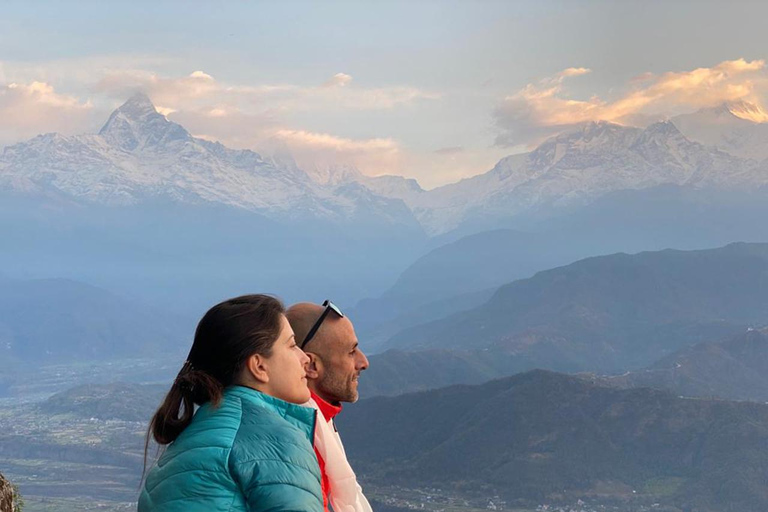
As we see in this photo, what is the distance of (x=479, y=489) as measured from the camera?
184750 mm

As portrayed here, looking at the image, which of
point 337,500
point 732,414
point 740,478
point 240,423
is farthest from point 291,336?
point 732,414

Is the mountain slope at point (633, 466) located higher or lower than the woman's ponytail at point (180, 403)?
lower

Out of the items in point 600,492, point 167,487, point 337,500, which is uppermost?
point 167,487

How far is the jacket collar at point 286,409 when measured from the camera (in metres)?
4.99

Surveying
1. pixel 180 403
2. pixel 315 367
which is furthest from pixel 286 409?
pixel 315 367

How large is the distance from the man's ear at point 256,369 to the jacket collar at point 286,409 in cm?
10

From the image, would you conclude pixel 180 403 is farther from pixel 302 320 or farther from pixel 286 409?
pixel 302 320

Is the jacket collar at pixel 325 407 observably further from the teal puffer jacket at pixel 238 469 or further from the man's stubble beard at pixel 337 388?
the teal puffer jacket at pixel 238 469

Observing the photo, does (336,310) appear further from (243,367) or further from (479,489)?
(479,489)

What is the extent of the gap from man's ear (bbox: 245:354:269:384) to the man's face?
1.62m

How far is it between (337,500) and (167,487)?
1.60 metres

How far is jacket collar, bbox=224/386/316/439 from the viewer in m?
4.99

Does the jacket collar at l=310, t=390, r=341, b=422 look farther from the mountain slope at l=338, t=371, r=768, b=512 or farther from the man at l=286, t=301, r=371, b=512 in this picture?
the mountain slope at l=338, t=371, r=768, b=512

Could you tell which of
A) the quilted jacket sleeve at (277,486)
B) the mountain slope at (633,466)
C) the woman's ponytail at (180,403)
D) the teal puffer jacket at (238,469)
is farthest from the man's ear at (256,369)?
the mountain slope at (633,466)
